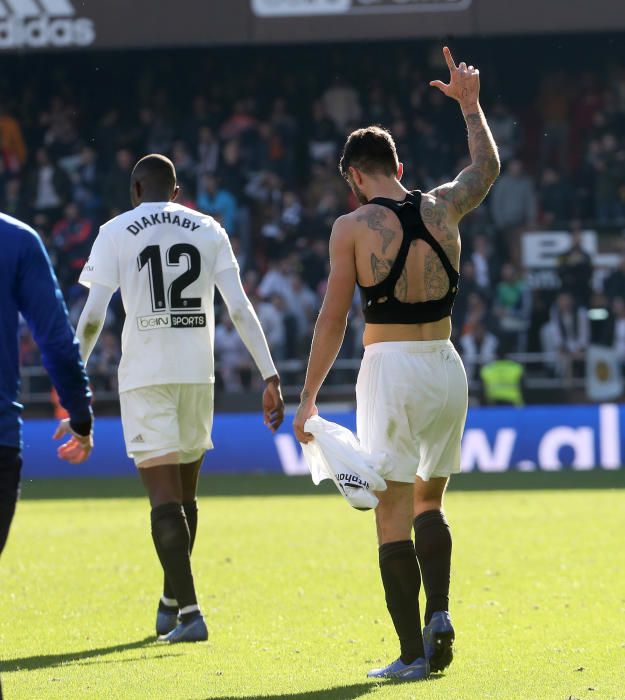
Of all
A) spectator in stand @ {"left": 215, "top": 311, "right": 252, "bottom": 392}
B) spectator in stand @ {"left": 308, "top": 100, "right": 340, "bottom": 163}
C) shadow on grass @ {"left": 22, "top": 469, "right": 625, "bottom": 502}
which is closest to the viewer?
shadow on grass @ {"left": 22, "top": 469, "right": 625, "bottom": 502}

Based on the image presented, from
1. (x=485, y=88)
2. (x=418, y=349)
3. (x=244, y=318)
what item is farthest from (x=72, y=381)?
(x=485, y=88)

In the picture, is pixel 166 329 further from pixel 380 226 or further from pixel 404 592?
pixel 404 592

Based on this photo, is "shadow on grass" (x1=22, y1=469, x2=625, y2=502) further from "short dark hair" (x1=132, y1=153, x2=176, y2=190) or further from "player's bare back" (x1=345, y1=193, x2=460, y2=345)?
"player's bare back" (x1=345, y1=193, x2=460, y2=345)

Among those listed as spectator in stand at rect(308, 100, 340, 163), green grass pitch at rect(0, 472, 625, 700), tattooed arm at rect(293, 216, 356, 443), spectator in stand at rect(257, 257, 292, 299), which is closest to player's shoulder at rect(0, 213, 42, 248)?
tattooed arm at rect(293, 216, 356, 443)

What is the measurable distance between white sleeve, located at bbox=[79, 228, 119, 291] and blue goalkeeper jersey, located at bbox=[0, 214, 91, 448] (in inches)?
106

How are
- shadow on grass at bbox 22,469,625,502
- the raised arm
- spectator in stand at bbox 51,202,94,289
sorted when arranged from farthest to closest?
spectator in stand at bbox 51,202,94,289 → shadow on grass at bbox 22,469,625,502 → the raised arm

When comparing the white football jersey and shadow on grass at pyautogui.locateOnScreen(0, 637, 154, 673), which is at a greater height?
the white football jersey

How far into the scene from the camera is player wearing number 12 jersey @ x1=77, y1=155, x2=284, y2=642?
7320 millimetres

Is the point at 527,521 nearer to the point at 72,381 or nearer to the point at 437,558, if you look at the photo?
the point at 437,558

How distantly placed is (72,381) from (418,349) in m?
1.99

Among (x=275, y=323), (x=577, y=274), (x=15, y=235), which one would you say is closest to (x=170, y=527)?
(x=15, y=235)

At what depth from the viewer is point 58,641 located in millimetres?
7340

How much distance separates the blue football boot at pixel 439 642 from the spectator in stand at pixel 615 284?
58.1 ft

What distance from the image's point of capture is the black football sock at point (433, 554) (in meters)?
6.32
